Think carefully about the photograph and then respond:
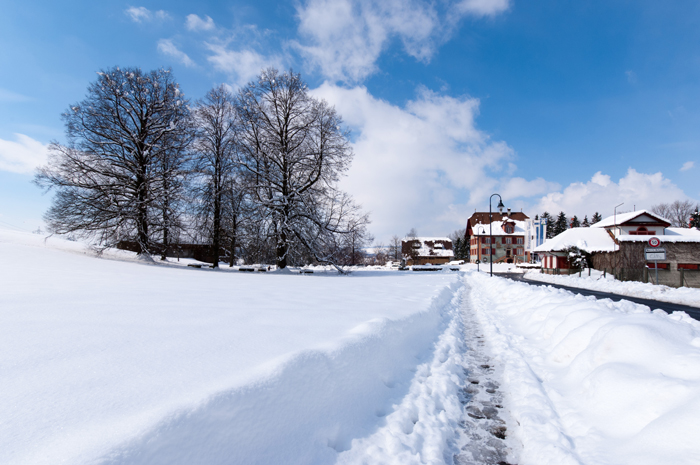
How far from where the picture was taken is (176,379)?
8.08ft

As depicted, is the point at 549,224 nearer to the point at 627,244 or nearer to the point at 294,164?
the point at 627,244

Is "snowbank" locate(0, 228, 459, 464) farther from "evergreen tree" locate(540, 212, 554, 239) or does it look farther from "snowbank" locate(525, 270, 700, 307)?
"evergreen tree" locate(540, 212, 554, 239)

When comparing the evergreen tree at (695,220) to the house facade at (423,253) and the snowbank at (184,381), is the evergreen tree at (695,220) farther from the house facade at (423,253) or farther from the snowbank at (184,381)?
the snowbank at (184,381)

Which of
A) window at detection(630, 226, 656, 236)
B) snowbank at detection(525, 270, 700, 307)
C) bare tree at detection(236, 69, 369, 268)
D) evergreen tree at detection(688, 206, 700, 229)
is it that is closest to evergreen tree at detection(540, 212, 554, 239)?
evergreen tree at detection(688, 206, 700, 229)

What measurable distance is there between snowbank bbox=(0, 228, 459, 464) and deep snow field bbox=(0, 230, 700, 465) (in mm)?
14

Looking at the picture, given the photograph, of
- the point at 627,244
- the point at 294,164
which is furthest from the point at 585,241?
the point at 294,164

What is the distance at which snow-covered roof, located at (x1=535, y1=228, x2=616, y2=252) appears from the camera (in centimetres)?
3459

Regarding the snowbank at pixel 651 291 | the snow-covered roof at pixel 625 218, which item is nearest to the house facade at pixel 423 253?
the snow-covered roof at pixel 625 218

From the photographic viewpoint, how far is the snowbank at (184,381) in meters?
1.78

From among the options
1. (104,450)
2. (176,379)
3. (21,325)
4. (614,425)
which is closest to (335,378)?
(176,379)

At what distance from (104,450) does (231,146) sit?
22.4 meters

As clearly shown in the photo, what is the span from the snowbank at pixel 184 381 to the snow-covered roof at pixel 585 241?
39.1m

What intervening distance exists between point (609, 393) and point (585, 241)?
134 ft

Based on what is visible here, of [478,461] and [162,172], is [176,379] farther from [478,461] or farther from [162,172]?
[162,172]
